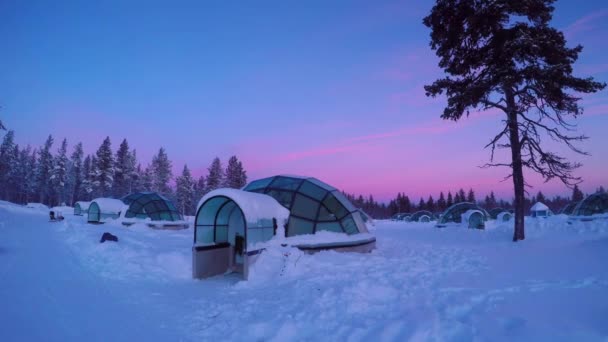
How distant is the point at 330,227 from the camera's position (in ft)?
39.7

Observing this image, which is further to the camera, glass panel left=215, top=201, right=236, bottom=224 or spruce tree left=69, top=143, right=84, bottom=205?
spruce tree left=69, top=143, right=84, bottom=205

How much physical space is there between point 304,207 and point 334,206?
4.74 feet

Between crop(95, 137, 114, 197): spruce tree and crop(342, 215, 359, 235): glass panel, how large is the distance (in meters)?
58.7

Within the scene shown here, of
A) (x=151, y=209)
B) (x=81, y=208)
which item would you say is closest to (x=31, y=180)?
(x=81, y=208)

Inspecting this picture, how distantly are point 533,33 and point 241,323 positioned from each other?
15925 millimetres

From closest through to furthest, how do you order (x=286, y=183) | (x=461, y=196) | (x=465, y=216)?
(x=286, y=183) < (x=465, y=216) < (x=461, y=196)

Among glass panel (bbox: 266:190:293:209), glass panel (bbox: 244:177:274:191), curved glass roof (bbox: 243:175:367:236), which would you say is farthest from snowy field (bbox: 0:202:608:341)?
glass panel (bbox: 244:177:274:191)

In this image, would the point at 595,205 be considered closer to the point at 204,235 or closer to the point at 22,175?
the point at 204,235

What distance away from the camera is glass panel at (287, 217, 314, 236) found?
11.3m

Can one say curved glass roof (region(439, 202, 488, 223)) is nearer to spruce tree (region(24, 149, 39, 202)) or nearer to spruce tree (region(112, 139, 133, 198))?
spruce tree (region(112, 139, 133, 198))

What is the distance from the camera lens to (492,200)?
132375 mm

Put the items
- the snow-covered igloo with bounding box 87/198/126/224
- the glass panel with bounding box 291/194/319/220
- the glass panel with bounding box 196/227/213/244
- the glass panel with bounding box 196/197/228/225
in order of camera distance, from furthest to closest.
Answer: the snow-covered igloo with bounding box 87/198/126/224
the glass panel with bounding box 291/194/319/220
the glass panel with bounding box 196/227/213/244
the glass panel with bounding box 196/197/228/225

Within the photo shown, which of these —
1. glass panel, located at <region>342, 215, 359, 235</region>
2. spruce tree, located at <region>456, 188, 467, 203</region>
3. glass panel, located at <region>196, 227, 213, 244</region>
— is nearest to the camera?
glass panel, located at <region>196, 227, 213, 244</region>

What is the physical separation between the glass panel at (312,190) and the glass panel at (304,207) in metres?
0.29
